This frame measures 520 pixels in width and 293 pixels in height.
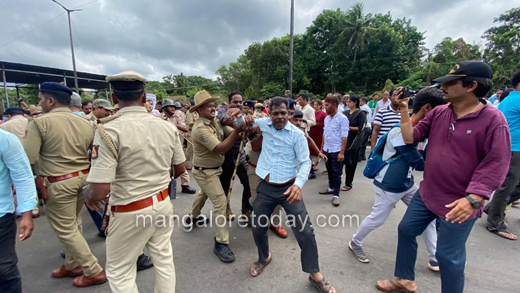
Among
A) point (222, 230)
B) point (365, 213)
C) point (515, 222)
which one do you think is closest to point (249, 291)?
point (222, 230)

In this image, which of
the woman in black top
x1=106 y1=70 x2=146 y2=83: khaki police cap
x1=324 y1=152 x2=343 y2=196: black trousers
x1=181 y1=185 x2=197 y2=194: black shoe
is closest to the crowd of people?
x1=106 y1=70 x2=146 y2=83: khaki police cap

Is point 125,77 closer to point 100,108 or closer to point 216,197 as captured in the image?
point 216,197

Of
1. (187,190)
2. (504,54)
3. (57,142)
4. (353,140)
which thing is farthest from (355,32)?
(57,142)

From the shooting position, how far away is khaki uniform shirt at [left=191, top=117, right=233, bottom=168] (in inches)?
109

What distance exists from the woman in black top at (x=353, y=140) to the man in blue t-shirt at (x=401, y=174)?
220 cm

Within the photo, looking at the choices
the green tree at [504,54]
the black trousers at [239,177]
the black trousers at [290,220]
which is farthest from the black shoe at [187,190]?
the green tree at [504,54]

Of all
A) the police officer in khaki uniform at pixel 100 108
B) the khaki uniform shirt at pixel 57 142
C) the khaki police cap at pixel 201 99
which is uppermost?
the khaki police cap at pixel 201 99

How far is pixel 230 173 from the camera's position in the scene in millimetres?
3396

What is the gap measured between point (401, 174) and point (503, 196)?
2.07m

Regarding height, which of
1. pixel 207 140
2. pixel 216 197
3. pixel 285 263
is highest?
pixel 207 140

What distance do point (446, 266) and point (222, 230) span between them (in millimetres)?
2158

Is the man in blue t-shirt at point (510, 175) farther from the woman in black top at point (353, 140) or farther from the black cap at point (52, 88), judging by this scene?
the black cap at point (52, 88)

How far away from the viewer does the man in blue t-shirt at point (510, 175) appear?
315cm

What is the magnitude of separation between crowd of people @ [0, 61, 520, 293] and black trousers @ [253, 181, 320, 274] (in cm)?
1
